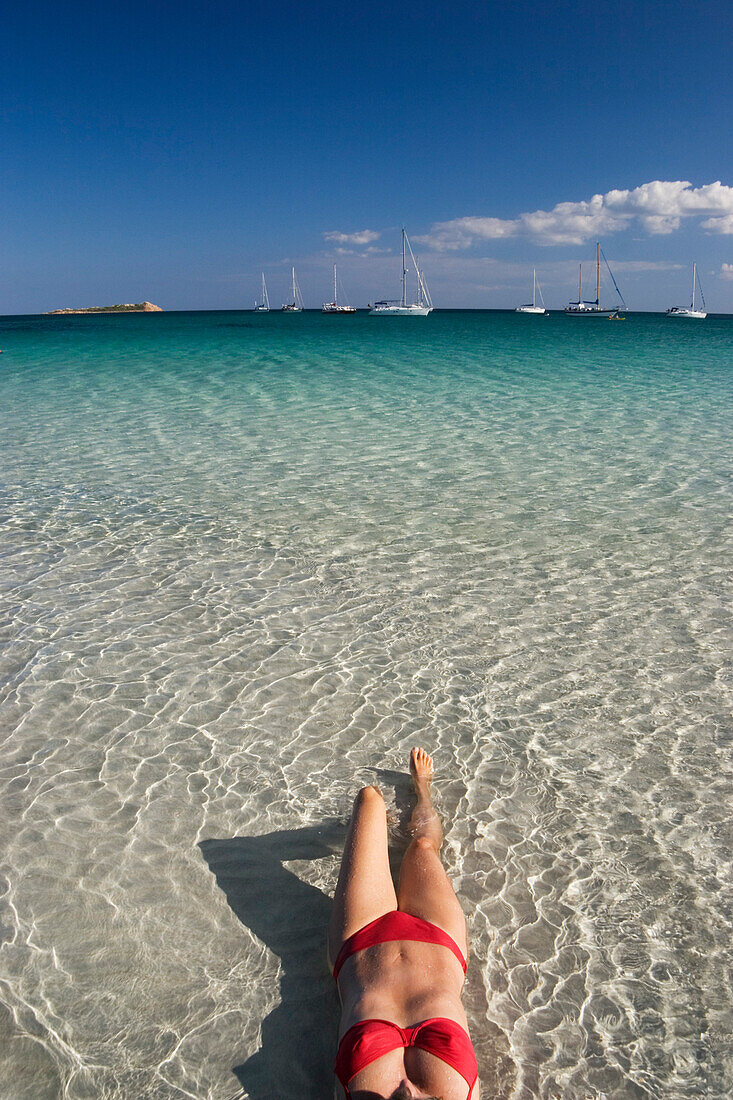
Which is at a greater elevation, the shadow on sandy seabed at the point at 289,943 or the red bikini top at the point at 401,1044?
the red bikini top at the point at 401,1044

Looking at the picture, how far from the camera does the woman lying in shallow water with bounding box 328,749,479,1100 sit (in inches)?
88.8

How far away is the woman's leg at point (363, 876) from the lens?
291 centimetres

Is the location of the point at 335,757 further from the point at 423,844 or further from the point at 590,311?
the point at 590,311

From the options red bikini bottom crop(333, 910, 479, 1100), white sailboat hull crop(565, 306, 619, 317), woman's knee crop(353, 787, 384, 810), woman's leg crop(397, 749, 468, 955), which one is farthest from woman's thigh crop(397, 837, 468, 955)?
white sailboat hull crop(565, 306, 619, 317)

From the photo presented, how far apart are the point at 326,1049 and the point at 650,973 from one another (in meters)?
1.30

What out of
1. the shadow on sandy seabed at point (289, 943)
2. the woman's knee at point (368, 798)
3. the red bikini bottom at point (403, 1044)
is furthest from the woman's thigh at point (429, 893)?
the red bikini bottom at point (403, 1044)

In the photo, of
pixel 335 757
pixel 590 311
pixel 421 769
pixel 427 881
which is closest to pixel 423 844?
pixel 427 881

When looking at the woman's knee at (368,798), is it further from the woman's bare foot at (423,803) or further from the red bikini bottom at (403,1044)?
the red bikini bottom at (403,1044)

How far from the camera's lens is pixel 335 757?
4215 millimetres

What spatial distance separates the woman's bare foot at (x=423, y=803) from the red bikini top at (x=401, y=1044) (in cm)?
107

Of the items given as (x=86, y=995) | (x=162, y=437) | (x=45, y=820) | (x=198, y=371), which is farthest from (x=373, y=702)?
(x=198, y=371)

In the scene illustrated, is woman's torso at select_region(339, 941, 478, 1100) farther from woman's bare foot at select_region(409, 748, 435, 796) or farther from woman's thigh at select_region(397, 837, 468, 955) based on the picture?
woman's bare foot at select_region(409, 748, 435, 796)

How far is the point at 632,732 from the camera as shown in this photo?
173 inches

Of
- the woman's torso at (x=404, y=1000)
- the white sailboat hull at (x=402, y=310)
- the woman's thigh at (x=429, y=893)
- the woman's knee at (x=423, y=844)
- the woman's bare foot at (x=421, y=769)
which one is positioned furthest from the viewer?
the white sailboat hull at (x=402, y=310)
